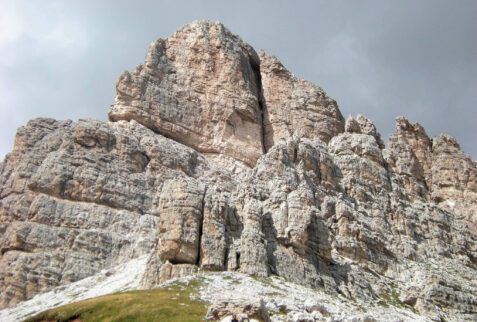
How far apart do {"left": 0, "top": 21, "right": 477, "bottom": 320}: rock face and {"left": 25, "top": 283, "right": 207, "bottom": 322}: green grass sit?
729cm

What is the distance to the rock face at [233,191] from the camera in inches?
3123

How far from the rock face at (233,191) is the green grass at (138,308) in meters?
7.29

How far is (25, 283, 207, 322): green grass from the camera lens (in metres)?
55.6

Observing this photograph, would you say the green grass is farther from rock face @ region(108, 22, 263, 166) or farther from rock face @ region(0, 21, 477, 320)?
rock face @ region(108, 22, 263, 166)

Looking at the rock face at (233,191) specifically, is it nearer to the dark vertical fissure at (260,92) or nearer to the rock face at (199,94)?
the rock face at (199,94)

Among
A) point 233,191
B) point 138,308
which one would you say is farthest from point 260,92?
point 138,308

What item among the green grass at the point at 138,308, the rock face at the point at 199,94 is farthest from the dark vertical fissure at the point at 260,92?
the green grass at the point at 138,308

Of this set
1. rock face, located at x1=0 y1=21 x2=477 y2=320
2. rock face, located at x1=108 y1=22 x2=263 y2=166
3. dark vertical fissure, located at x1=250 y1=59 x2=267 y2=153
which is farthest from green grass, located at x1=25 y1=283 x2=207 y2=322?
dark vertical fissure, located at x1=250 y1=59 x2=267 y2=153

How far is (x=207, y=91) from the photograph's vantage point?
422 feet

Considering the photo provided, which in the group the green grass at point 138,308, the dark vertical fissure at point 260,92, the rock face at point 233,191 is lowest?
the green grass at point 138,308

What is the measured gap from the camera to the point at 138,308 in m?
57.8

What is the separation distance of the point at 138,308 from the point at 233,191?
40273 mm

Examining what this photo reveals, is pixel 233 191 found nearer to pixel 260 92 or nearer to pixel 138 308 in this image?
pixel 138 308

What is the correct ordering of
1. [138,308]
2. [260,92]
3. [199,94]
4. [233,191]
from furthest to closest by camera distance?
[260,92]
[199,94]
[233,191]
[138,308]
